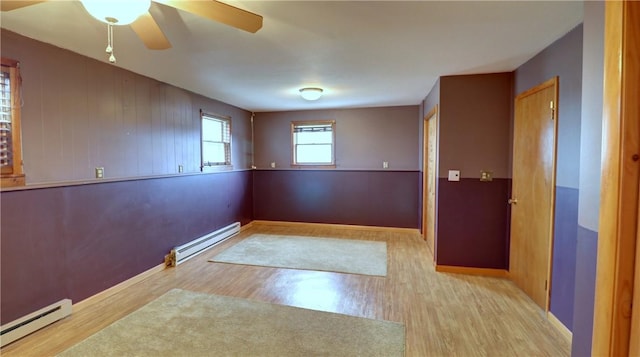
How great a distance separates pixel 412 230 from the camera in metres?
5.52

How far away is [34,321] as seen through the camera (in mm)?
2332

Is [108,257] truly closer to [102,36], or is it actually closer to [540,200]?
[102,36]

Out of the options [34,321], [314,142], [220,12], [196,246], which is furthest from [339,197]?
[220,12]

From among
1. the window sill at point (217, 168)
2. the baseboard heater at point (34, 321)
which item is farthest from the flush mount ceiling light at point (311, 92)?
the baseboard heater at point (34, 321)

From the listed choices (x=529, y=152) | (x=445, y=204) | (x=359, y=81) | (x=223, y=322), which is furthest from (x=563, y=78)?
(x=223, y=322)

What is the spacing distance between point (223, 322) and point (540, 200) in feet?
9.93

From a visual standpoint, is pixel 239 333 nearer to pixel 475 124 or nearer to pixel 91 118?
pixel 91 118

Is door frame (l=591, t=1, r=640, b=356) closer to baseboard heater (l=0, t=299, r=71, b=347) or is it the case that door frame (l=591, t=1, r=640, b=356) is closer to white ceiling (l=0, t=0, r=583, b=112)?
white ceiling (l=0, t=0, r=583, b=112)

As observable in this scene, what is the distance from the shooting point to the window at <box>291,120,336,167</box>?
5.89 m

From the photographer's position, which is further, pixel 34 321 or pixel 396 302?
pixel 396 302

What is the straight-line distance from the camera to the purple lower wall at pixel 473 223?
3438 mm

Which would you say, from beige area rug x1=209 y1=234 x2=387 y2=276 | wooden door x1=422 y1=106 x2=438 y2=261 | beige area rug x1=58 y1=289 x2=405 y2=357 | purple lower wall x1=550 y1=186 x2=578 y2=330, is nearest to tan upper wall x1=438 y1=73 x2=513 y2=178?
wooden door x1=422 y1=106 x2=438 y2=261

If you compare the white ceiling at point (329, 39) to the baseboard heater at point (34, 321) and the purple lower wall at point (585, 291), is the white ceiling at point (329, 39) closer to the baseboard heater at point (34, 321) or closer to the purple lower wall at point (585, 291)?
the purple lower wall at point (585, 291)

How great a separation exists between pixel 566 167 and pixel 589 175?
128 centimetres
